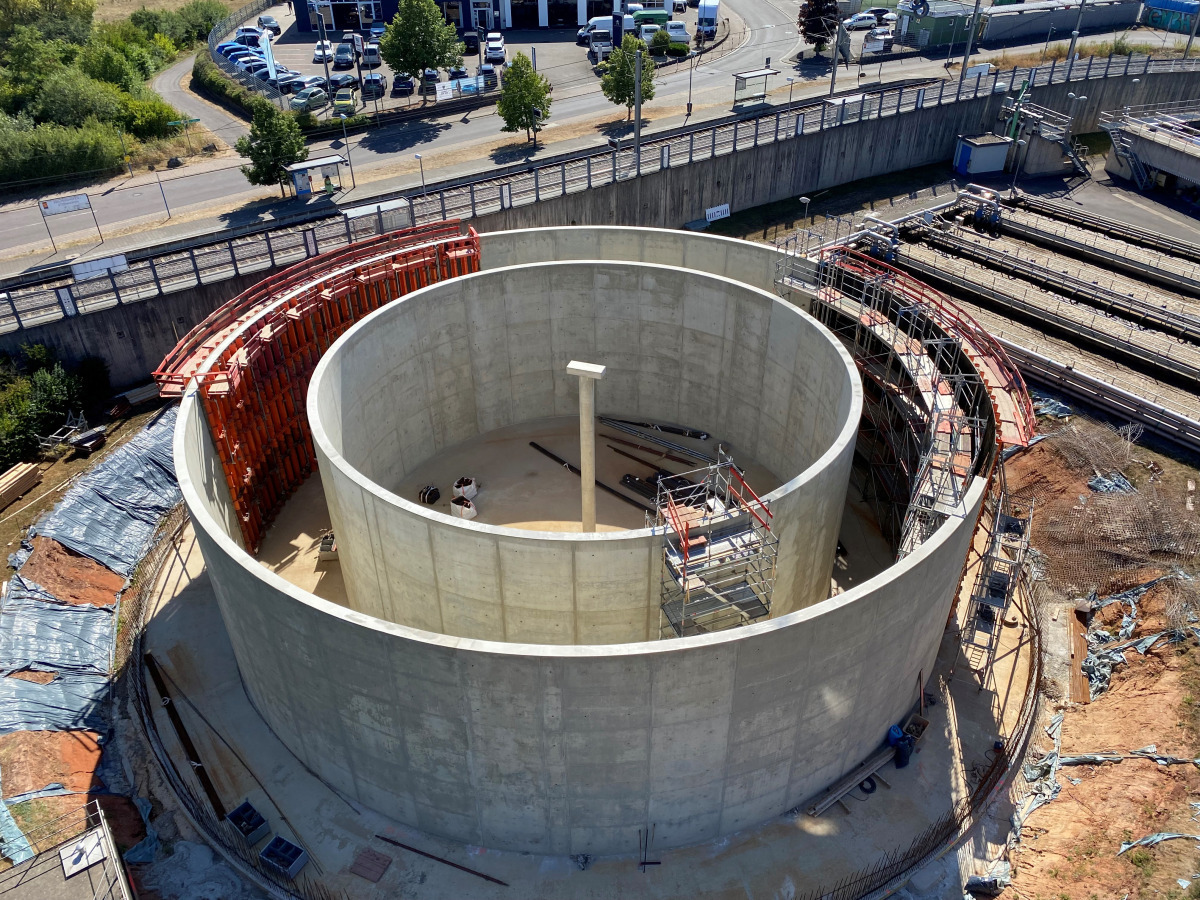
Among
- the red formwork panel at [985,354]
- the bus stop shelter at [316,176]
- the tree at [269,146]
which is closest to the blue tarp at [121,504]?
the bus stop shelter at [316,176]

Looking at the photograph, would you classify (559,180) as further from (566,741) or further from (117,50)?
(117,50)

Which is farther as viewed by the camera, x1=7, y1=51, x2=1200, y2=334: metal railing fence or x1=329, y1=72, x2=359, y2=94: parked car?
x1=329, y1=72, x2=359, y2=94: parked car

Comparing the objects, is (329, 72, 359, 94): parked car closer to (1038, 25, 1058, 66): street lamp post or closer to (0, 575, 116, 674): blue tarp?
(0, 575, 116, 674): blue tarp

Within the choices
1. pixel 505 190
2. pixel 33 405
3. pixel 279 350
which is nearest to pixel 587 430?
pixel 279 350

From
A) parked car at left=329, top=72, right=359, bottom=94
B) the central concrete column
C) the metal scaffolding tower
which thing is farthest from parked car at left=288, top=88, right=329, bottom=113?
the metal scaffolding tower

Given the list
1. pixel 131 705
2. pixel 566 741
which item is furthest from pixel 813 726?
pixel 131 705

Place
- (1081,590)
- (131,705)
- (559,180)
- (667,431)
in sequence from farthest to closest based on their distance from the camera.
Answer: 1. (559,180)
2. (667,431)
3. (1081,590)
4. (131,705)
